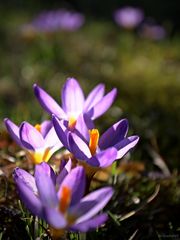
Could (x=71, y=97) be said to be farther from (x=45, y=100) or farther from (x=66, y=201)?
(x=66, y=201)

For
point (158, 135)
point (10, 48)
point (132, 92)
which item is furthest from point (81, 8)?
point (158, 135)

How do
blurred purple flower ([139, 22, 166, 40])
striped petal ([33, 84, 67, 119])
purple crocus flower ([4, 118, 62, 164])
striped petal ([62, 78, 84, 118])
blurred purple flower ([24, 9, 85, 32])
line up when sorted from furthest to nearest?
1. blurred purple flower ([139, 22, 166, 40])
2. blurred purple flower ([24, 9, 85, 32])
3. striped petal ([62, 78, 84, 118])
4. striped petal ([33, 84, 67, 119])
5. purple crocus flower ([4, 118, 62, 164])

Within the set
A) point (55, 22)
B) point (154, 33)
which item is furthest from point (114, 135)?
point (154, 33)

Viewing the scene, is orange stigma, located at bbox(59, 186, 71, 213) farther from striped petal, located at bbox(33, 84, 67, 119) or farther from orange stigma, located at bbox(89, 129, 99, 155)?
striped petal, located at bbox(33, 84, 67, 119)

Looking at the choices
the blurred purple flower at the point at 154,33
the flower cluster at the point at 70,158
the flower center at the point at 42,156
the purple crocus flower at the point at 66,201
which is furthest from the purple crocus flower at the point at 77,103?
the blurred purple flower at the point at 154,33

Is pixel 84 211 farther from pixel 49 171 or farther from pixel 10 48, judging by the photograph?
pixel 10 48

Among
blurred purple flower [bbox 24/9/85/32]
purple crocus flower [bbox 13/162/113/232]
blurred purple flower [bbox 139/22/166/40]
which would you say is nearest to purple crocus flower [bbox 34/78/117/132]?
purple crocus flower [bbox 13/162/113/232]
